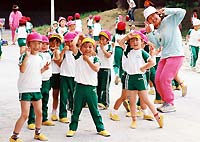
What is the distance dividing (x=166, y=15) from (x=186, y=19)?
17.2 meters

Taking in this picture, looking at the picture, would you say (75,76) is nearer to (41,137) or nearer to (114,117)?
(41,137)

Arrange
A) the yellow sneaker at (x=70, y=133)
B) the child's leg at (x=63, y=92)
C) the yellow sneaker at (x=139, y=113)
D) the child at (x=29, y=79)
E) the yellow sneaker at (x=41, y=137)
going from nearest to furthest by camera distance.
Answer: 1. the child at (x=29, y=79)
2. the yellow sneaker at (x=41, y=137)
3. the yellow sneaker at (x=70, y=133)
4. the child's leg at (x=63, y=92)
5. the yellow sneaker at (x=139, y=113)

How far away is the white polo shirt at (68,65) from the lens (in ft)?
24.8

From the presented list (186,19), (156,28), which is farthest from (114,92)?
(186,19)

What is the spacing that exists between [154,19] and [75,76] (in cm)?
222

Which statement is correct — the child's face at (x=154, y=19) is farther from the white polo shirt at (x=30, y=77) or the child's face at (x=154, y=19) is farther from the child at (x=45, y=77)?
the white polo shirt at (x=30, y=77)

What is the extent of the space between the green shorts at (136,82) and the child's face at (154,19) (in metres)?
1.44

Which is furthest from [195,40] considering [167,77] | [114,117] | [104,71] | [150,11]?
[114,117]

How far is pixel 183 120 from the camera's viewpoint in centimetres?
804

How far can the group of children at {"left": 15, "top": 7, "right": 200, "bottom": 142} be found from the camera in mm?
6504

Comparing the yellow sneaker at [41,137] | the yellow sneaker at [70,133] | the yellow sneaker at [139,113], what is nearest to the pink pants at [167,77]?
the yellow sneaker at [139,113]

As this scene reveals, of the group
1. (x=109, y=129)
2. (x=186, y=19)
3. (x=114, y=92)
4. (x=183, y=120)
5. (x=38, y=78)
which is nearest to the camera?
(x=38, y=78)

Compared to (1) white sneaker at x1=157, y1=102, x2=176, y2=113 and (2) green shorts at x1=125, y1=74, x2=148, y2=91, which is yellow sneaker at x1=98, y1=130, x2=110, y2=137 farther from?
(1) white sneaker at x1=157, y1=102, x2=176, y2=113

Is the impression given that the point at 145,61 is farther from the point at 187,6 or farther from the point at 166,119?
the point at 187,6
